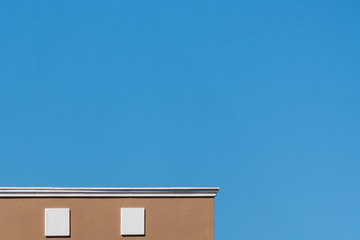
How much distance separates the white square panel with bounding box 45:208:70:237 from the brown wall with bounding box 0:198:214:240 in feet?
0.42

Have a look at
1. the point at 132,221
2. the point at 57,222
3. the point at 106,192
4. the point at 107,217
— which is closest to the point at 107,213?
the point at 107,217

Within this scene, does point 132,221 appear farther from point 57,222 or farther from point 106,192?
point 57,222

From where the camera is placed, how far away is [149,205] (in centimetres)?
2191

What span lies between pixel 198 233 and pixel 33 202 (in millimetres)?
5242

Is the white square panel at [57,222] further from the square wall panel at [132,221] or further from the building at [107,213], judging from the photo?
the square wall panel at [132,221]

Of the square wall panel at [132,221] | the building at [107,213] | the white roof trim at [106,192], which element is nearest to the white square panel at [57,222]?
the building at [107,213]

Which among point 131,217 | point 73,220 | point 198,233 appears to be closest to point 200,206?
point 198,233

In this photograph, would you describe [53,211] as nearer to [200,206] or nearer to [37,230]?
[37,230]

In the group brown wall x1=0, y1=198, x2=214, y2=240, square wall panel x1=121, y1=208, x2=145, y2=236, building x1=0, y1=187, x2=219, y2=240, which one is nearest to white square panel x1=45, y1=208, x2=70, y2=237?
building x1=0, y1=187, x2=219, y2=240

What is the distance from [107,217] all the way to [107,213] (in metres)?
0.13

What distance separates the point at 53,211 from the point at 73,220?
680mm

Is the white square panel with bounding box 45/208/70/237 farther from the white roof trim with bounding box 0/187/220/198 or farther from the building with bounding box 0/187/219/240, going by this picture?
the white roof trim with bounding box 0/187/220/198

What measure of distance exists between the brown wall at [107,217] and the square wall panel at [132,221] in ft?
0.44

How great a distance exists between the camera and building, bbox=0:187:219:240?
2144cm
